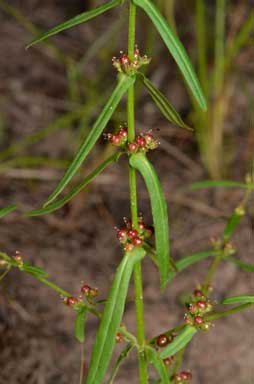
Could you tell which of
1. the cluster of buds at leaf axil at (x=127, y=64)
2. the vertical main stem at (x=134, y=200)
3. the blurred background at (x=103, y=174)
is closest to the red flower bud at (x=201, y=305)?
the vertical main stem at (x=134, y=200)

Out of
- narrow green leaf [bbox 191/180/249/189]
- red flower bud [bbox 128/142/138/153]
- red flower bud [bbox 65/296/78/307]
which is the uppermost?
narrow green leaf [bbox 191/180/249/189]

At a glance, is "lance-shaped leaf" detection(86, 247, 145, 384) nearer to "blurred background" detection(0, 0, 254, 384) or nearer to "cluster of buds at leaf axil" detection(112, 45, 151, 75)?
"cluster of buds at leaf axil" detection(112, 45, 151, 75)

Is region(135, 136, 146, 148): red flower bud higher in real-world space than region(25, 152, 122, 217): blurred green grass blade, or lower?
higher

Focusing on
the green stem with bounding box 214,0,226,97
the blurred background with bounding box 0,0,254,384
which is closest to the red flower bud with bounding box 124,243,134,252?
the blurred background with bounding box 0,0,254,384

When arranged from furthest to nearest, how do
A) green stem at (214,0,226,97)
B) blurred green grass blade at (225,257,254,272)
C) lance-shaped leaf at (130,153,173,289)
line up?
1. green stem at (214,0,226,97)
2. blurred green grass blade at (225,257,254,272)
3. lance-shaped leaf at (130,153,173,289)

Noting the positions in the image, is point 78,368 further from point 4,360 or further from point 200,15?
point 200,15

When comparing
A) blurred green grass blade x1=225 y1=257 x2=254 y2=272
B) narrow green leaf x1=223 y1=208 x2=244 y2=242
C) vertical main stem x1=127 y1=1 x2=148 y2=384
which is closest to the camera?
vertical main stem x1=127 y1=1 x2=148 y2=384

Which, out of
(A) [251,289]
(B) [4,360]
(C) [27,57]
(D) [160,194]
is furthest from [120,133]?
(C) [27,57]
